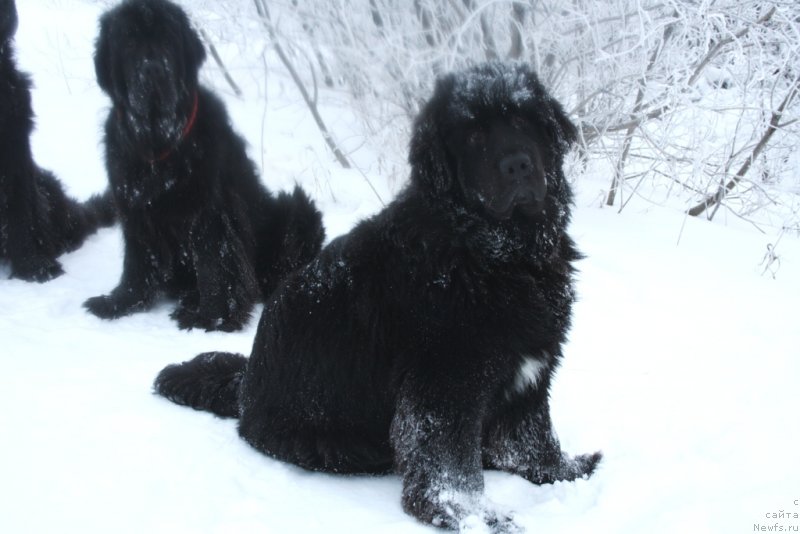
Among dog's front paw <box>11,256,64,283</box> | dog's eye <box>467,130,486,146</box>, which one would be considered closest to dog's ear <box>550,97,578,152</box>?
dog's eye <box>467,130,486,146</box>

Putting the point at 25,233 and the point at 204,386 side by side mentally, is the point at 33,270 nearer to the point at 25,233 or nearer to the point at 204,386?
the point at 25,233

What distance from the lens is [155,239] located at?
4387 mm

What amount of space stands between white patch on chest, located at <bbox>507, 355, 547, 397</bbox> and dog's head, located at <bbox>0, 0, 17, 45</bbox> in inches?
179

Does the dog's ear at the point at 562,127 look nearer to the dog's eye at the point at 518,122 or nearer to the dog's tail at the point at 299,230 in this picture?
the dog's eye at the point at 518,122

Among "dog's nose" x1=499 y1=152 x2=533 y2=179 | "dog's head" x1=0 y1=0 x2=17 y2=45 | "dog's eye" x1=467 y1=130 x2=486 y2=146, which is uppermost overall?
"dog's head" x1=0 y1=0 x2=17 y2=45

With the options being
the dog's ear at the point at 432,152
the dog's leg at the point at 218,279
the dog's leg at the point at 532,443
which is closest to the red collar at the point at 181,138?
the dog's leg at the point at 218,279

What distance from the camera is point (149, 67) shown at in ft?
12.9

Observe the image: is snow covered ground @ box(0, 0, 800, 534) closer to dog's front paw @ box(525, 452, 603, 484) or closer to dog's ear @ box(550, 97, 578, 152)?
dog's front paw @ box(525, 452, 603, 484)

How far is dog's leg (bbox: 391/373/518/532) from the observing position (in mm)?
2330

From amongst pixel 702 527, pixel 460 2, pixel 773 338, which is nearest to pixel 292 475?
pixel 702 527

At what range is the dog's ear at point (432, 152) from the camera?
8.14ft

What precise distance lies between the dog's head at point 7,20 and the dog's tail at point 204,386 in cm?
326

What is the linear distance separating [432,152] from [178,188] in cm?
232

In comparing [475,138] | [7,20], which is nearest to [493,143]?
[475,138]
